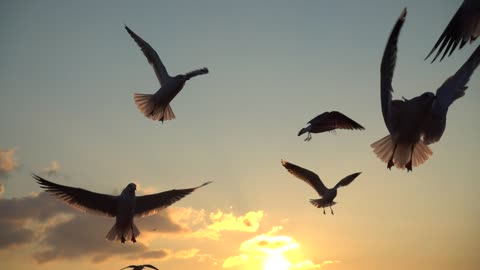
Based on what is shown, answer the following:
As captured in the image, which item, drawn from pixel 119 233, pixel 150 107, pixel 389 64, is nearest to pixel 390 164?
pixel 389 64

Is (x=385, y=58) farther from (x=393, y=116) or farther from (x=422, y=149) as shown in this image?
(x=422, y=149)

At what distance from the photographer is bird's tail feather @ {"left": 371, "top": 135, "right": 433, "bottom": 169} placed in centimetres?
1032

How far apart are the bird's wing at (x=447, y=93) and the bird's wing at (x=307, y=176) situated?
608cm

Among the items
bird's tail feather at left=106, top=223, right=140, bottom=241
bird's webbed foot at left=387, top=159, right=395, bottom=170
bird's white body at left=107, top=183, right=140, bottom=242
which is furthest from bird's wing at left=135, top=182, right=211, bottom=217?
bird's webbed foot at left=387, top=159, right=395, bottom=170

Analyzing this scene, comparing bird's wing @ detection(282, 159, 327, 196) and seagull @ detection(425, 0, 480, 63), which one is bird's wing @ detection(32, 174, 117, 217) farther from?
seagull @ detection(425, 0, 480, 63)

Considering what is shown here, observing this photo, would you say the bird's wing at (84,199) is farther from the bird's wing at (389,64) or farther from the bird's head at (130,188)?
the bird's wing at (389,64)

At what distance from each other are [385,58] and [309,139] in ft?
13.8

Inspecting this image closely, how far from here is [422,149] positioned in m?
10.9

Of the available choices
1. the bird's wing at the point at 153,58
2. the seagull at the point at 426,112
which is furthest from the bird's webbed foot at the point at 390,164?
the bird's wing at the point at 153,58

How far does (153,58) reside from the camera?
15.1 metres

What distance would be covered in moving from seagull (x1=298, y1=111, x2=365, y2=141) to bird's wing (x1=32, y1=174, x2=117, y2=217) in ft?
17.5

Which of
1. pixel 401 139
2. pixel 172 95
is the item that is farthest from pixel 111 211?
pixel 401 139

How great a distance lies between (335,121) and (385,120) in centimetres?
320

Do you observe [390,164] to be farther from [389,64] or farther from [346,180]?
[346,180]
